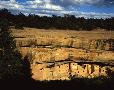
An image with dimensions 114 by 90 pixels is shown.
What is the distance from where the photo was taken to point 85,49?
2588cm

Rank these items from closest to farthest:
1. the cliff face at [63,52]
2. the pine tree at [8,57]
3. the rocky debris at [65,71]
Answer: the pine tree at [8,57] → the cliff face at [63,52] → the rocky debris at [65,71]

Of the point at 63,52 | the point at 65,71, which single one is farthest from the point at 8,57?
the point at 65,71

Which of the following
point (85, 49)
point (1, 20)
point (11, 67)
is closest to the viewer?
point (11, 67)

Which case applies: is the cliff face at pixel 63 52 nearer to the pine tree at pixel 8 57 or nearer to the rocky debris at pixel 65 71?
the rocky debris at pixel 65 71

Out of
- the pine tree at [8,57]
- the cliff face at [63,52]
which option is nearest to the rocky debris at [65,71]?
the cliff face at [63,52]

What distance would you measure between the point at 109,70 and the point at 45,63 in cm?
534

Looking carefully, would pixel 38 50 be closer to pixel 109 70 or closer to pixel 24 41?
pixel 24 41

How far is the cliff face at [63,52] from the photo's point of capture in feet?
84.6

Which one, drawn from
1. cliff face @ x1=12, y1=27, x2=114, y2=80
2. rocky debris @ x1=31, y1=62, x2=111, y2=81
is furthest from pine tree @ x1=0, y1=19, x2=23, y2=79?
rocky debris @ x1=31, y1=62, x2=111, y2=81

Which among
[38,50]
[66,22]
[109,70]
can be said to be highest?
[66,22]

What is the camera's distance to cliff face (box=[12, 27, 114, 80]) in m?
25.8

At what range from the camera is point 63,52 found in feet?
85.4

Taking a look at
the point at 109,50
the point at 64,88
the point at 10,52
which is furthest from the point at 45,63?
the point at 64,88

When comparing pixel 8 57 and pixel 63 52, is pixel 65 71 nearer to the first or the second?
pixel 63 52
